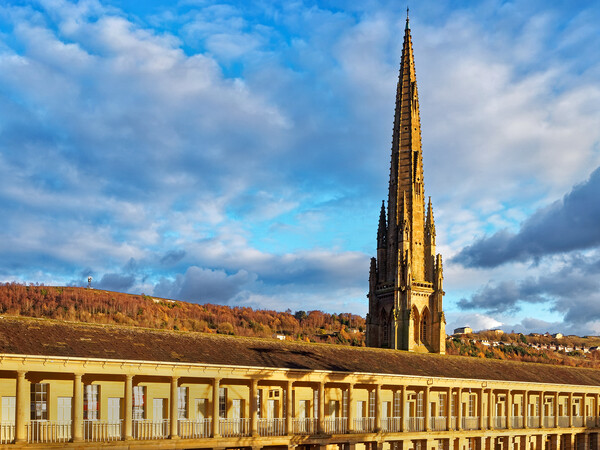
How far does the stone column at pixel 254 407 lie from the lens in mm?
40356

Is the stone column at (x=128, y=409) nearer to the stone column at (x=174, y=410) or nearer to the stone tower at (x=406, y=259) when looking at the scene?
the stone column at (x=174, y=410)

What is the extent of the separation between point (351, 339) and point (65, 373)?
353 ft

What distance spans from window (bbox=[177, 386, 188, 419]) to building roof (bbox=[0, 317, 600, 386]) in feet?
6.64

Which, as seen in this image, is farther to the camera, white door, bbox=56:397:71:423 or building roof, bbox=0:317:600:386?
white door, bbox=56:397:71:423

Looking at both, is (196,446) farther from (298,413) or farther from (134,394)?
(298,413)

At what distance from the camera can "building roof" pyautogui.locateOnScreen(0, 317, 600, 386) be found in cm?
3562

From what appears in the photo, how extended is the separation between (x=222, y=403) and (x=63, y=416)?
922 centimetres

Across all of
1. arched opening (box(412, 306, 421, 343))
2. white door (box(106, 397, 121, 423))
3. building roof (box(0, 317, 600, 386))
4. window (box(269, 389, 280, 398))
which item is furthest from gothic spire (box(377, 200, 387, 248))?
white door (box(106, 397, 121, 423))

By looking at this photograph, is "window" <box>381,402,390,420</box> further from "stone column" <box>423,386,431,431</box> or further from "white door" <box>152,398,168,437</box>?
"white door" <box>152,398,168,437</box>

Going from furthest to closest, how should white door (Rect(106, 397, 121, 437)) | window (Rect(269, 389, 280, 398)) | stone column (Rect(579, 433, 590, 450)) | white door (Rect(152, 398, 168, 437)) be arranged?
stone column (Rect(579, 433, 590, 450)), window (Rect(269, 389, 280, 398)), white door (Rect(152, 398, 168, 437)), white door (Rect(106, 397, 121, 437))

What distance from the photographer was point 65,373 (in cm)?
3572

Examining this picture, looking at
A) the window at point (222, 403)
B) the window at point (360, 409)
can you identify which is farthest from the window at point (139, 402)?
the window at point (360, 409)

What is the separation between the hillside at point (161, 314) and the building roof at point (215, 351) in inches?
2793

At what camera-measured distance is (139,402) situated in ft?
127
